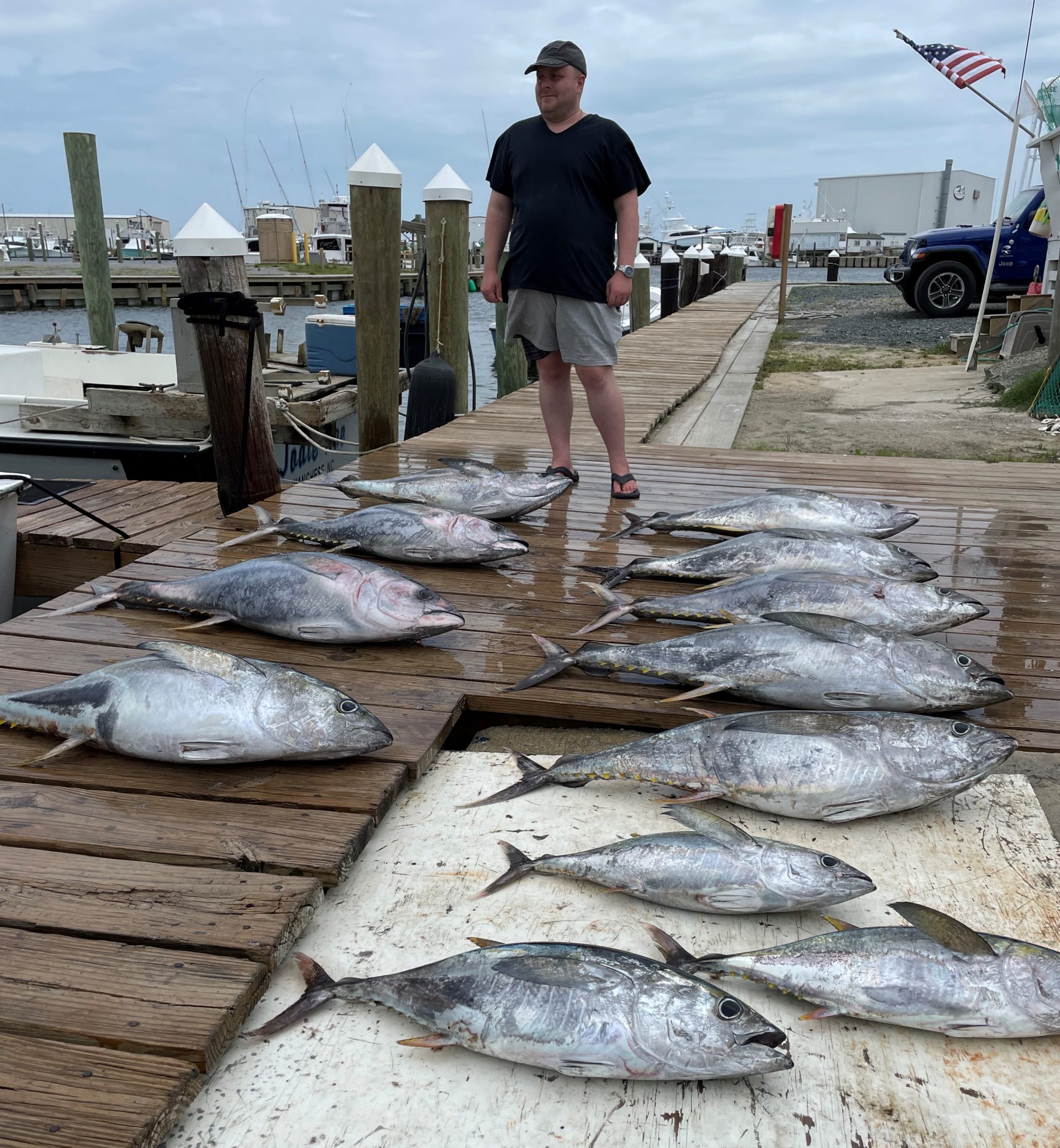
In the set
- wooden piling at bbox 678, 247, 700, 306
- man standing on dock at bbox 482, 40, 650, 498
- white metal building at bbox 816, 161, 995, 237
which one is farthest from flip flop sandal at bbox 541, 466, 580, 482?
white metal building at bbox 816, 161, 995, 237

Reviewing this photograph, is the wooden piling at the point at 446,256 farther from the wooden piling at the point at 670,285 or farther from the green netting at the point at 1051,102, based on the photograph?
the wooden piling at the point at 670,285

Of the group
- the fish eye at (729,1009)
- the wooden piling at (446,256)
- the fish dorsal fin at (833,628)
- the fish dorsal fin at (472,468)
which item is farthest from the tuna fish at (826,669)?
the wooden piling at (446,256)

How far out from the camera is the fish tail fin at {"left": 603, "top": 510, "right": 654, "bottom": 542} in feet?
13.8

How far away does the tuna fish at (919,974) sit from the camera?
164 centimetres

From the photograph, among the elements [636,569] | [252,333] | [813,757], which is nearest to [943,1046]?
[813,757]

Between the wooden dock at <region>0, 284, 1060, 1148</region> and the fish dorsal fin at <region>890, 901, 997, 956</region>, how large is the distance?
102 centimetres

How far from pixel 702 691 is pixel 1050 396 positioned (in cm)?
924

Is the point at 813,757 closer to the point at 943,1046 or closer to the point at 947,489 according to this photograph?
the point at 943,1046

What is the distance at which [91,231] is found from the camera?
449 inches

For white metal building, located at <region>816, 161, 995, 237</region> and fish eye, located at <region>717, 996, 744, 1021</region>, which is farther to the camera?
white metal building, located at <region>816, 161, 995, 237</region>

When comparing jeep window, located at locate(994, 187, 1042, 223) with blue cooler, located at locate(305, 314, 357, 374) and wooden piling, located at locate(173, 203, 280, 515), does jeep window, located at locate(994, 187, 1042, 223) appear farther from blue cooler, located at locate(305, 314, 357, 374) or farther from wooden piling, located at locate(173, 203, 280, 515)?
wooden piling, located at locate(173, 203, 280, 515)

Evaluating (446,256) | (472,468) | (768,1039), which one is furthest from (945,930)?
(446,256)

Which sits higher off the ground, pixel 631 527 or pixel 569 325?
pixel 569 325

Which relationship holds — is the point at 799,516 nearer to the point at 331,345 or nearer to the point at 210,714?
the point at 210,714
